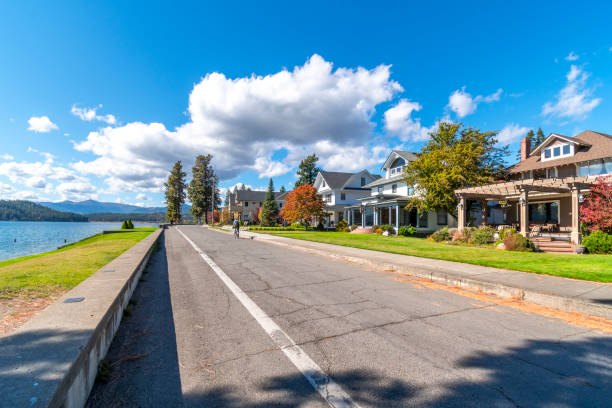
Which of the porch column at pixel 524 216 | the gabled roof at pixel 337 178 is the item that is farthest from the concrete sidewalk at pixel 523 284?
the gabled roof at pixel 337 178

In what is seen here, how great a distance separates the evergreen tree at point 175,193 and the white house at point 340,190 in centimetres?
4828

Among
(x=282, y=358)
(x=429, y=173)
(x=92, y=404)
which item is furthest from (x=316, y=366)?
(x=429, y=173)

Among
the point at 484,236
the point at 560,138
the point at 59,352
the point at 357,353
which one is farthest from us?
the point at 560,138

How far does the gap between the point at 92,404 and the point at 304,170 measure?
2584 inches

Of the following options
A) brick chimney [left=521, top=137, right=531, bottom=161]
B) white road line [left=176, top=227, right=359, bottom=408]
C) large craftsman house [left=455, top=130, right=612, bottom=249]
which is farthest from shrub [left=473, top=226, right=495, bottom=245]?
brick chimney [left=521, top=137, right=531, bottom=161]

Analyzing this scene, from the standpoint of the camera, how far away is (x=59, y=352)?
251cm

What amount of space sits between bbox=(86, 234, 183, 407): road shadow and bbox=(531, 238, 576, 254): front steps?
55.3 ft

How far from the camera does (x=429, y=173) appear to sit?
24.2 metres

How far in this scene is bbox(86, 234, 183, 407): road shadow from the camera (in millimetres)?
2600

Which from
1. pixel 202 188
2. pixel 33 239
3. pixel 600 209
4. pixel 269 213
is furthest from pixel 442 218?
pixel 202 188

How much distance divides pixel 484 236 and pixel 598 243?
15.2ft

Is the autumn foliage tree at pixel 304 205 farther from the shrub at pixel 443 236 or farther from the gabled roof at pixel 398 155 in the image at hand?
the shrub at pixel 443 236

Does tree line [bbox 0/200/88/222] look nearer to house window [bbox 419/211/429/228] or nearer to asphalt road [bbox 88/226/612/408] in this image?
house window [bbox 419/211/429/228]

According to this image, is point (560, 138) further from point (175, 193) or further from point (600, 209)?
point (175, 193)
